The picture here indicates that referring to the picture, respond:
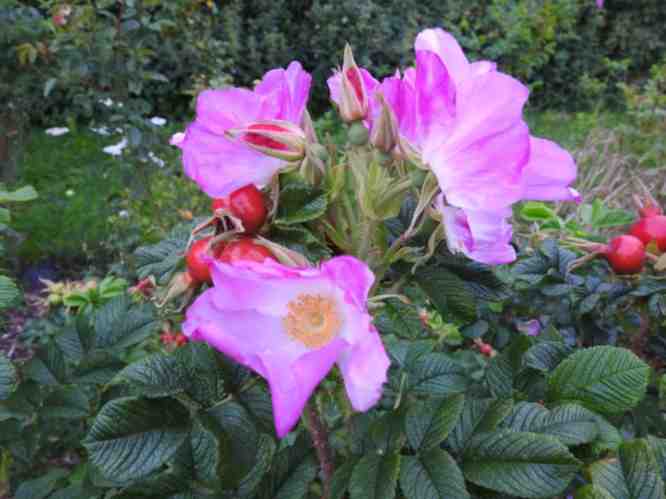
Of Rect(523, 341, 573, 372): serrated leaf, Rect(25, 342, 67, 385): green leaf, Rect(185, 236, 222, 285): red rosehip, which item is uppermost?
Rect(185, 236, 222, 285): red rosehip

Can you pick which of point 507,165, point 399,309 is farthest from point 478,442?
point 507,165

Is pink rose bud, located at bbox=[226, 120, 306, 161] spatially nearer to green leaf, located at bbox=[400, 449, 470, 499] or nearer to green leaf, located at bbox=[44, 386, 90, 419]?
green leaf, located at bbox=[400, 449, 470, 499]

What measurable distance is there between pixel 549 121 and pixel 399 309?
189 inches

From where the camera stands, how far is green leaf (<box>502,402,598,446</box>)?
63 cm

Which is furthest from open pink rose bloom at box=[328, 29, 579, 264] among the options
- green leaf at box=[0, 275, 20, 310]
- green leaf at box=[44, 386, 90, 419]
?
green leaf at box=[44, 386, 90, 419]

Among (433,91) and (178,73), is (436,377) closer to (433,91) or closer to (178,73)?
(433,91)

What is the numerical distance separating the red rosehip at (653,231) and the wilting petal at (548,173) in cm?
31

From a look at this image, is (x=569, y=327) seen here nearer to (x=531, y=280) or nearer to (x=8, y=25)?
(x=531, y=280)

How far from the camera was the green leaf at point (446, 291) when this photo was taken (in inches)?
26.4

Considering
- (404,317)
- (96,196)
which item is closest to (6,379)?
(404,317)

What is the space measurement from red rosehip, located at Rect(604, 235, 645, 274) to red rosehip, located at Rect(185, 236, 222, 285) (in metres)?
0.50

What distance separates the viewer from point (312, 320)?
0.56 meters

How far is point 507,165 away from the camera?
536 millimetres

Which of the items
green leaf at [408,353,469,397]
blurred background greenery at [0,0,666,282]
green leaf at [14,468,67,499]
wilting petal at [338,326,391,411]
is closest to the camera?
wilting petal at [338,326,391,411]
